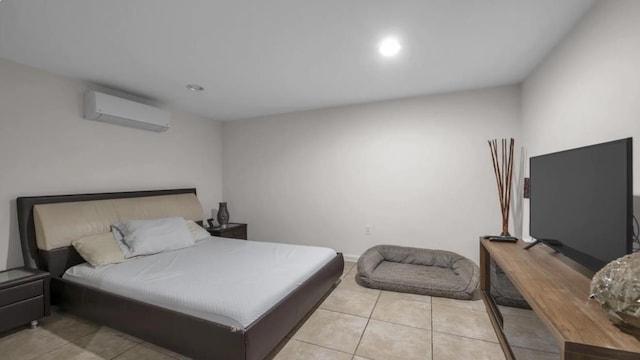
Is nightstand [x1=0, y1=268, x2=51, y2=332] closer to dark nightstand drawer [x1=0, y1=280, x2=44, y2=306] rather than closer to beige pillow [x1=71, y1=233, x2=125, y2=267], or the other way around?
dark nightstand drawer [x1=0, y1=280, x2=44, y2=306]

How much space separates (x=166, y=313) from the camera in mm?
1743


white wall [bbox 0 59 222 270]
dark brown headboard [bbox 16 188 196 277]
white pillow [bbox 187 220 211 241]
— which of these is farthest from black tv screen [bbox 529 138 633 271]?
white wall [bbox 0 59 222 270]

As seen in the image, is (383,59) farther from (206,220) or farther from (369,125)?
(206,220)

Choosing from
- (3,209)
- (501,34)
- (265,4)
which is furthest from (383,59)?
(3,209)

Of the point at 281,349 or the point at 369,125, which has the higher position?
the point at 369,125

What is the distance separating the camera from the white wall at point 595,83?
4.52ft

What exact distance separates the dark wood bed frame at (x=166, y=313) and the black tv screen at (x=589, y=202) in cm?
184

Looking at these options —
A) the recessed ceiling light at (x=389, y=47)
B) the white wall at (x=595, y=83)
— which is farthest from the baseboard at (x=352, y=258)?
the recessed ceiling light at (x=389, y=47)

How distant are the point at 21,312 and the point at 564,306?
11.7 feet

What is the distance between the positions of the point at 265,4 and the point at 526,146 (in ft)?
9.81

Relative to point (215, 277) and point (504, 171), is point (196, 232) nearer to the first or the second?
point (215, 277)

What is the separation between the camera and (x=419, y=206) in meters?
3.43

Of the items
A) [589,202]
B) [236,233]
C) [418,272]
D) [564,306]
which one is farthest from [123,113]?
[589,202]

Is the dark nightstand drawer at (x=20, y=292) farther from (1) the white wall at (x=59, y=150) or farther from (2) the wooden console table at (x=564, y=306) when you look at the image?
(2) the wooden console table at (x=564, y=306)
